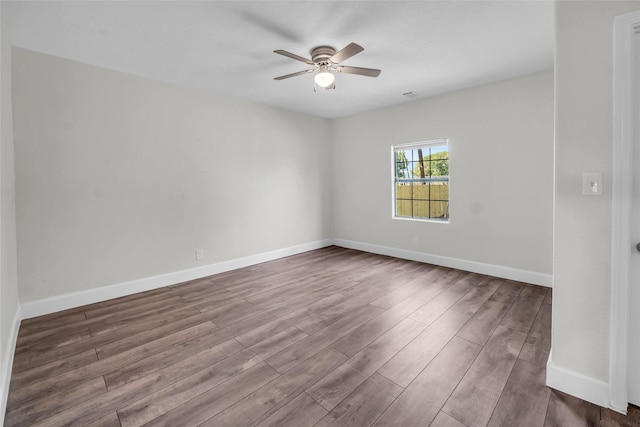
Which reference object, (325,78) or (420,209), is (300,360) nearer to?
(325,78)

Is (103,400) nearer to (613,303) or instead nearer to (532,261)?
(613,303)

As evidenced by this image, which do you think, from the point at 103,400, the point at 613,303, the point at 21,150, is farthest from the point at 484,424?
the point at 21,150

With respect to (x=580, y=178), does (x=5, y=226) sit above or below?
below

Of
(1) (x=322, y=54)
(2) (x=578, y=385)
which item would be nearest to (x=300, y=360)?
(2) (x=578, y=385)

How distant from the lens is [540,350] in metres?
2.10

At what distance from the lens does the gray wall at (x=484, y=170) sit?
3439mm

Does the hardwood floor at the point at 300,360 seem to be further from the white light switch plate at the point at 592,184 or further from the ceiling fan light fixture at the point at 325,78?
the ceiling fan light fixture at the point at 325,78

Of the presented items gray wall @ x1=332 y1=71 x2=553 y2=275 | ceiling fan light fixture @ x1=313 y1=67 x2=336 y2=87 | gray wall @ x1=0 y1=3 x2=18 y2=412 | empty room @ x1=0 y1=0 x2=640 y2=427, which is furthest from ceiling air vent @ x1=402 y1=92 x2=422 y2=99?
gray wall @ x1=0 y1=3 x2=18 y2=412

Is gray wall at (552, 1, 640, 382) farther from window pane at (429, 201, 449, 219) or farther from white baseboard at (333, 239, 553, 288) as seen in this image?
window pane at (429, 201, 449, 219)

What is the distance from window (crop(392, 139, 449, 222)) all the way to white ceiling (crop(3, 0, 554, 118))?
3.94 ft

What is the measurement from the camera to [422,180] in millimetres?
4672

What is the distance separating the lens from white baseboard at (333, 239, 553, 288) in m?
3.49

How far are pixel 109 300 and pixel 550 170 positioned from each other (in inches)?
214

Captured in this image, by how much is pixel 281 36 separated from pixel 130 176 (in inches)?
95.2
